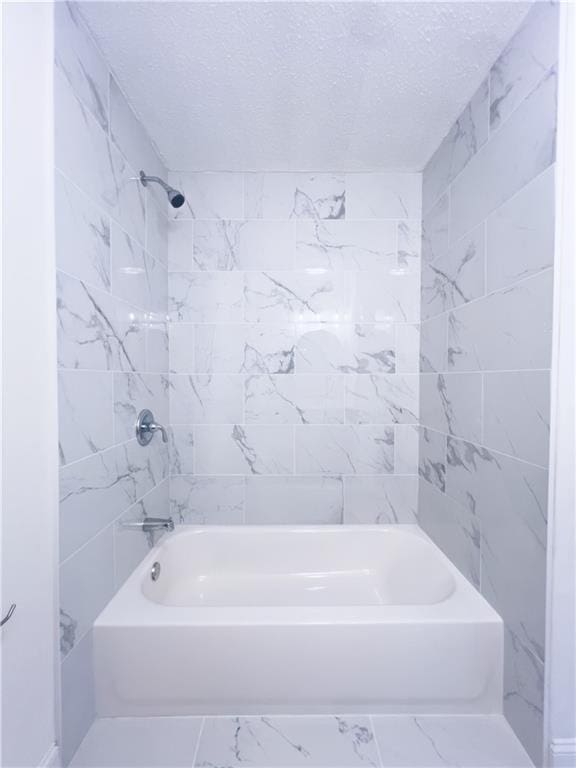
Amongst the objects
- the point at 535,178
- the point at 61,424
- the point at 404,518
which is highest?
the point at 535,178

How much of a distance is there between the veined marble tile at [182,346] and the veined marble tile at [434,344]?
3.36 feet

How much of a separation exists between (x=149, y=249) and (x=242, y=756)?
1889 mm

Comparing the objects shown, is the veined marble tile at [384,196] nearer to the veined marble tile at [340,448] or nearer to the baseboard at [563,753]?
the veined marble tile at [340,448]

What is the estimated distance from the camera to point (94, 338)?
3.90 feet

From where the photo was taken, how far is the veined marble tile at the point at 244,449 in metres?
1.89

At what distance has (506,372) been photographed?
3.84ft

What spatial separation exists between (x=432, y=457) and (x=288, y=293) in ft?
3.59

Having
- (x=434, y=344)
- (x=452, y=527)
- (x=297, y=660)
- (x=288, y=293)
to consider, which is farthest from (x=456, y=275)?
(x=297, y=660)

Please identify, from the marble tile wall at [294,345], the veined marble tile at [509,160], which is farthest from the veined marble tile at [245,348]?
the veined marble tile at [509,160]

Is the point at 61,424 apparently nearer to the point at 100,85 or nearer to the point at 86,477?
the point at 86,477

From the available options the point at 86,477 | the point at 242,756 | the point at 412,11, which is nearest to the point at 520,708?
the point at 242,756

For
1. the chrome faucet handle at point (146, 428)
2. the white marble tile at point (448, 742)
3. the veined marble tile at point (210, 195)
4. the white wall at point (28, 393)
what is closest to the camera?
the white wall at point (28, 393)

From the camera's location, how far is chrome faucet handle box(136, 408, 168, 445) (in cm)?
150

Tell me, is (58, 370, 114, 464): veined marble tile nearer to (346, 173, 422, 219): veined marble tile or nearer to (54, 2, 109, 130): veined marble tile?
(54, 2, 109, 130): veined marble tile
